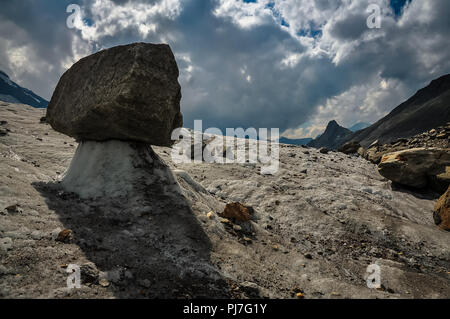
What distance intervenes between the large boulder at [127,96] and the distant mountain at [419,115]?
76159 mm

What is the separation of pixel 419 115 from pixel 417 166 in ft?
397

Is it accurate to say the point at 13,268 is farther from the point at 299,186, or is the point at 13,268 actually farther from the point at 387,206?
the point at 387,206

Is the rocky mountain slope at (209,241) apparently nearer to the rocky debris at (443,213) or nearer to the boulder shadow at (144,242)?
the boulder shadow at (144,242)

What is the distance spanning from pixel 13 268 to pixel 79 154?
5.85 meters

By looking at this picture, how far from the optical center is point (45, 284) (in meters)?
3.65

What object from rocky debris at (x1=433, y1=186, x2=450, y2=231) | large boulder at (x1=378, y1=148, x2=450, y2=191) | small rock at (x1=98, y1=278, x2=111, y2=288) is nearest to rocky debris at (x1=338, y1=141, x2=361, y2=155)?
large boulder at (x1=378, y1=148, x2=450, y2=191)

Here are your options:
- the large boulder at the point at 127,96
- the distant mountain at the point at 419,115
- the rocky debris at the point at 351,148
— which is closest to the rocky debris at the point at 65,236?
the large boulder at the point at 127,96

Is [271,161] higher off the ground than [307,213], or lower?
higher

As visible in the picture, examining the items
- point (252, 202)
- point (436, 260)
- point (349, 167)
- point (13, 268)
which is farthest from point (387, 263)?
point (349, 167)

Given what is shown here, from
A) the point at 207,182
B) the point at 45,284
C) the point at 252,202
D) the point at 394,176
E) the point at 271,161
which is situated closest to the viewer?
the point at 45,284

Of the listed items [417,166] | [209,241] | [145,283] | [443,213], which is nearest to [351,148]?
[417,166]
